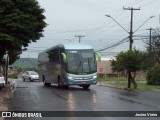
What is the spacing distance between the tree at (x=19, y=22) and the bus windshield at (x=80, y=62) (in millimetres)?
3282

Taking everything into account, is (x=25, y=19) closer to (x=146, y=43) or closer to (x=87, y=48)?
(x=87, y=48)

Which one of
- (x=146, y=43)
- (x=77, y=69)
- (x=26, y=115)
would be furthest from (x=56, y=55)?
(x=146, y=43)

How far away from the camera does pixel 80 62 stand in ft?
120

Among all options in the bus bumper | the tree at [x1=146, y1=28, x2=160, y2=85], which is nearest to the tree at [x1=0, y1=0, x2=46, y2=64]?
the bus bumper

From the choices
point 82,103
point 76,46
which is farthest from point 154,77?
point 82,103

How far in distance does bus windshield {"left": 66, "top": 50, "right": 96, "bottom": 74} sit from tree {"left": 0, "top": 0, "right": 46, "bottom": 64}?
129 inches

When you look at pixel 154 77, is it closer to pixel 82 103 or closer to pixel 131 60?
pixel 131 60

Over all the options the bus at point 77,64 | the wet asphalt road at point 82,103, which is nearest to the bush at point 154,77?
the bus at point 77,64

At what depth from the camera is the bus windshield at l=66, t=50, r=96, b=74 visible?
36.4m

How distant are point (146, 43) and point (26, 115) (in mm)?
69530

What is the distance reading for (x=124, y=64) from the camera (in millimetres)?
42938

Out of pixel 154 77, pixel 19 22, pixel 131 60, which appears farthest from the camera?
pixel 154 77

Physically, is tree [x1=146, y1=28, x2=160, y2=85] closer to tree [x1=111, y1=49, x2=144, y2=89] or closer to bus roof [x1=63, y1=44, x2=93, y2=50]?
tree [x1=111, y1=49, x2=144, y2=89]

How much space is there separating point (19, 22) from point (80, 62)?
6346mm
